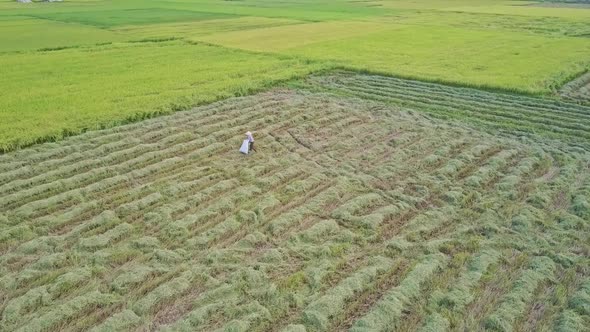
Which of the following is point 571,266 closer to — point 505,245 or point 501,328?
point 505,245

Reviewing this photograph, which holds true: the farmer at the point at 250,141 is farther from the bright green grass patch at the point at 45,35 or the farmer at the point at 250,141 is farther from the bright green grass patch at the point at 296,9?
the bright green grass patch at the point at 296,9

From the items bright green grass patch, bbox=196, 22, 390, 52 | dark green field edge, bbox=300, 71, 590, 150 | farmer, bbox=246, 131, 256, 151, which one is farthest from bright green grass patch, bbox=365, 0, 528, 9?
farmer, bbox=246, 131, 256, 151

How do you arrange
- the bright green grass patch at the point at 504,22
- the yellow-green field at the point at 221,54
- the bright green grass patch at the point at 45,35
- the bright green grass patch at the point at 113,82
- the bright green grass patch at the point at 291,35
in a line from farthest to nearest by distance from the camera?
1. the bright green grass patch at the point at 504,22
2. the bright green grass patch at the point at 291,35
3. the bright green grass patch at the point at 45,35
4. the yellow-green field at the point at 221,54
5. the bright green grass patch at the point at 113,82

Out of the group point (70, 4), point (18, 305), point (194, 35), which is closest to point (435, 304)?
point (18, 305)

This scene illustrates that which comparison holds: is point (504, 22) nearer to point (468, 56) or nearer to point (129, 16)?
point (468, 56)

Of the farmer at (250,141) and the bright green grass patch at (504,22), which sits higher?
the farmer at (250,141)

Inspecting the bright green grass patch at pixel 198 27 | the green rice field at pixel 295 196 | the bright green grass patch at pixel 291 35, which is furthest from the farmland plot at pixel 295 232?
the bright green grass patch at pixel 198 27
